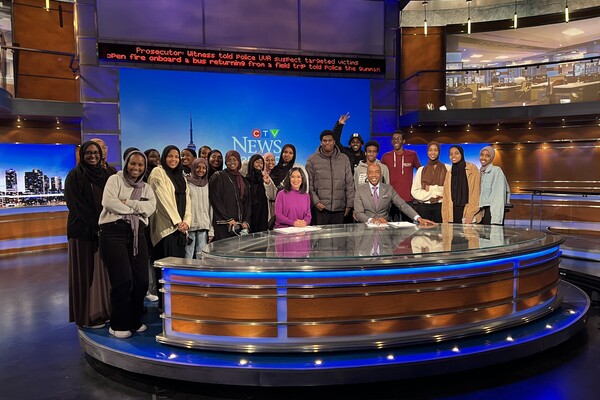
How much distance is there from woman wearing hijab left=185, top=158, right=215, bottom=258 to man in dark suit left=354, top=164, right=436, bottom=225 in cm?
160

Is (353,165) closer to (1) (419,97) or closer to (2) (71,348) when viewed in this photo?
(2) (71,348)

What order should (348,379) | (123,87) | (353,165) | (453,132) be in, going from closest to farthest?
(348,379) → (353,165) → (123,87) → (453,132)

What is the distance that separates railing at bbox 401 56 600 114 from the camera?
959 cm

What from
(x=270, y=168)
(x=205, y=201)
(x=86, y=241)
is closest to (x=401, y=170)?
(x=270, y=168)

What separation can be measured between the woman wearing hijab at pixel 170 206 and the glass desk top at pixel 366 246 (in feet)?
2.23

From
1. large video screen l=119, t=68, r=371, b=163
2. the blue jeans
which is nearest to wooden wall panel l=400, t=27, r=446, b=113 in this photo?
large video screen l=119, t=68, r=371, b=163

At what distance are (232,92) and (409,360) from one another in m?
7.36

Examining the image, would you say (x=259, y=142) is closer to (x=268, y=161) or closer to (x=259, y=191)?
(x=268, y=161)

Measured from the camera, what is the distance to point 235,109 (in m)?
9.14

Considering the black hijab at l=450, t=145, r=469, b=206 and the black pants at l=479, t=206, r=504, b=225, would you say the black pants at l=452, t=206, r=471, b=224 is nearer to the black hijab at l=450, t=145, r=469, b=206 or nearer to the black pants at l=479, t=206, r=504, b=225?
the black hijab at l=450, t=145, r=469, b=206

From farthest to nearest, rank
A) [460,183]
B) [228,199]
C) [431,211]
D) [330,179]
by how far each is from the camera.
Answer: [431,211], [460,183], [330,179], [228,199]

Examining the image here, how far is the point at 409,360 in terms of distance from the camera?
9.31 feet

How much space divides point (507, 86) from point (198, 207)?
8533 millimetres

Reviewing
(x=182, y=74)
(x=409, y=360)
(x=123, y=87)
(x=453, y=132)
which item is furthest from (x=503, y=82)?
(x=409, y=360)
